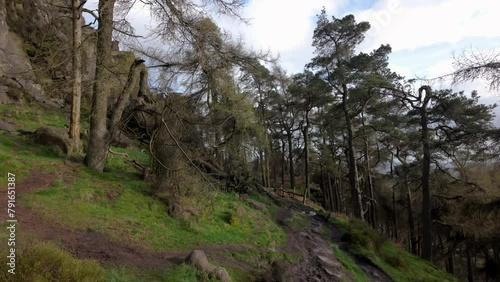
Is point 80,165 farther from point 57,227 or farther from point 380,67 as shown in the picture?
point 380,67

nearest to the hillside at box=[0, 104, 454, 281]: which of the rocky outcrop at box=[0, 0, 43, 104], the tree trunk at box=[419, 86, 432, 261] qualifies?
the rocky outcrop at box=[0, 0, 43, 104]

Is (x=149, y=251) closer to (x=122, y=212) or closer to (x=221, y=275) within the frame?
(x=221, y=275)

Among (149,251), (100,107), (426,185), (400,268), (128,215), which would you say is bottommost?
(400,268)

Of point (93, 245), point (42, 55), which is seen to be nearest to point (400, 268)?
point (93, 245)

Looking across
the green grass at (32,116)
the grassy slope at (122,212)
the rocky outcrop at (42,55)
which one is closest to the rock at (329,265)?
the grassy slope at (122,212)

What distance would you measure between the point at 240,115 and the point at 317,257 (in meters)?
9.04

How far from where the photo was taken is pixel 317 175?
40.6 meters

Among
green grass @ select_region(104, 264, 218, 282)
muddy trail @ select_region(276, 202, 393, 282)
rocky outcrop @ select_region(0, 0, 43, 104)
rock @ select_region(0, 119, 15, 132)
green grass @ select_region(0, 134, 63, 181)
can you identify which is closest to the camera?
green grass @ select_region(104, 264, 218, 282)

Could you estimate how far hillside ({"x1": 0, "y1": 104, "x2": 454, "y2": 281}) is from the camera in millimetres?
4977

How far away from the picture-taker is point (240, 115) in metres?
17.1

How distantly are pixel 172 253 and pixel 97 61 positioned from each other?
5.77 metres

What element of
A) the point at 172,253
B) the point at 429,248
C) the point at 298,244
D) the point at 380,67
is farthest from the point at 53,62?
the point at 429,248

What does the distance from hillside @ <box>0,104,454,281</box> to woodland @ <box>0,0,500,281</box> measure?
75cm

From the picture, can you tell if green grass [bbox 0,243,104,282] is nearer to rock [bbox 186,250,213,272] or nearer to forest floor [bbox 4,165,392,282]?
forest floor [bbox 4,165,392,282]
